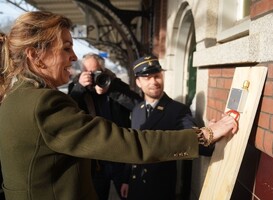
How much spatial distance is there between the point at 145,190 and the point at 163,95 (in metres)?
0.77

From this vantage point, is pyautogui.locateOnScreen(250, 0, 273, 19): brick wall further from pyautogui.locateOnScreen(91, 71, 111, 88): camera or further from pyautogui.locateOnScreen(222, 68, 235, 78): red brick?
pyautogui.locateOnScreen(91, 71, 111, 88): camera

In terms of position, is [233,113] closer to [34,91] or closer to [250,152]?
[250,152]

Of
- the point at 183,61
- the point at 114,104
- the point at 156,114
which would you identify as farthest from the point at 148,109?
the point at 183,61

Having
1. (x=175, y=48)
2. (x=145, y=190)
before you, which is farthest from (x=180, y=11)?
(x=145, y=190)

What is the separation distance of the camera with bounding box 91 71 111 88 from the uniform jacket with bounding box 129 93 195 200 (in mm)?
553

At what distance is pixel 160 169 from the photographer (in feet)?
7.97

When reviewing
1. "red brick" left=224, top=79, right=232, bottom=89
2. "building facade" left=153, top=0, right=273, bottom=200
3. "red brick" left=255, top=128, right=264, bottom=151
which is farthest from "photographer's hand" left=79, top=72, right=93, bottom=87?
"red brick" left=255, top=128, right=264, bottom=151

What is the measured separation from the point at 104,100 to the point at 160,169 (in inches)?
35.1

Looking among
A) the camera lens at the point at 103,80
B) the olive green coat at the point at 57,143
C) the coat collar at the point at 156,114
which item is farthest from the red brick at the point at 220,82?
the camera lens at the point at 103,80

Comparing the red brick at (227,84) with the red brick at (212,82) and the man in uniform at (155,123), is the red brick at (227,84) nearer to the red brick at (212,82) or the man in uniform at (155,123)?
the red brick at (212,82)

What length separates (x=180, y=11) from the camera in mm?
3877

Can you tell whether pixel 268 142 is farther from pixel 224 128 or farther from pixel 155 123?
pixel 155 123

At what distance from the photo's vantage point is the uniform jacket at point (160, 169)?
2416 millimetres

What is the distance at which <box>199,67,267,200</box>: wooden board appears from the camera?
1.43 metres
